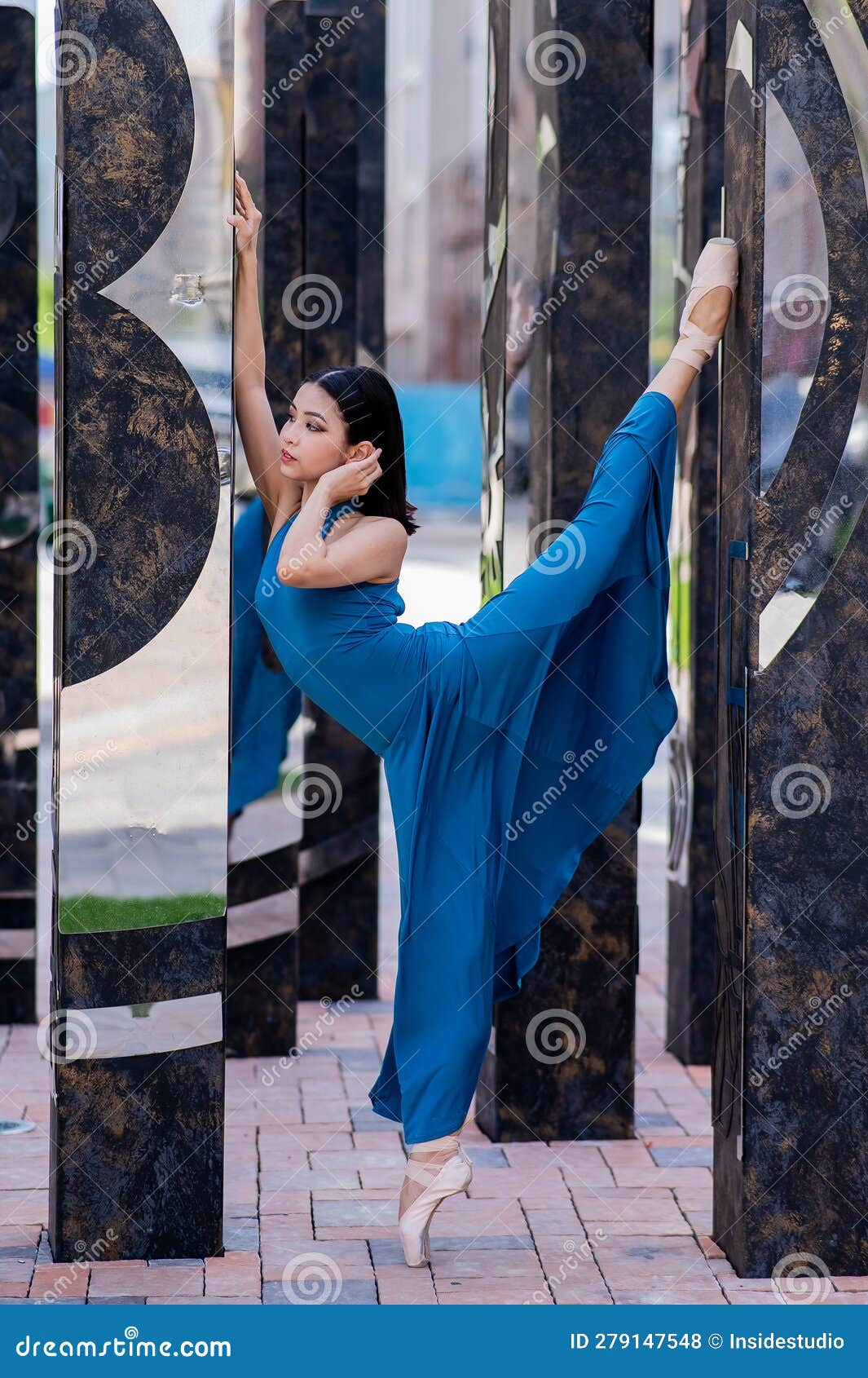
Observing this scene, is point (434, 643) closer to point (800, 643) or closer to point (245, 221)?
point (800, 643)

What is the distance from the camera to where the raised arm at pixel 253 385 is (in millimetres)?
3652

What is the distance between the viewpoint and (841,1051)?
3.60 metres

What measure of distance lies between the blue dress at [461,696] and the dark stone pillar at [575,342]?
26.1 inches

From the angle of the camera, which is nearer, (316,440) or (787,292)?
(787,292)

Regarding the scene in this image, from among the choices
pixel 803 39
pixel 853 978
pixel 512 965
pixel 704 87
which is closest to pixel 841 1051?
pixel 853 978

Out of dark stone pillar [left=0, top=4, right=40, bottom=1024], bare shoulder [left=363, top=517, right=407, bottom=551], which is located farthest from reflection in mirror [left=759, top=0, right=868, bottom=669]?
dark stone pillar [left=0, top=4, right=40, bottom=1024]

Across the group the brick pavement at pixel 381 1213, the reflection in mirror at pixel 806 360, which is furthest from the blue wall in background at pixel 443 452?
the reflection in mirror at pixel 806 360

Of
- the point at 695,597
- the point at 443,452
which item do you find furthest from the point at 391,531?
the point at 443,452

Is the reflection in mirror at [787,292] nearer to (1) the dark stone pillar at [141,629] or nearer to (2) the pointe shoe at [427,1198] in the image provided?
(1) the dark stone pillar at [141,629]

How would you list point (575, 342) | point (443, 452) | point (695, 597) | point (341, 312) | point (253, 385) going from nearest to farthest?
point (253, 385) → point (575, 342) → point (695, 597) → point (341, 312) → point (443, 452)

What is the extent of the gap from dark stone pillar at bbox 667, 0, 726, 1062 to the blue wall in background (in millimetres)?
21616

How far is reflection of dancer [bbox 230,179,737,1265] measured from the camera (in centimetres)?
363

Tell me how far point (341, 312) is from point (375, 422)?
7.71 ft

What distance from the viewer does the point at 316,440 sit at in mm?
3650
